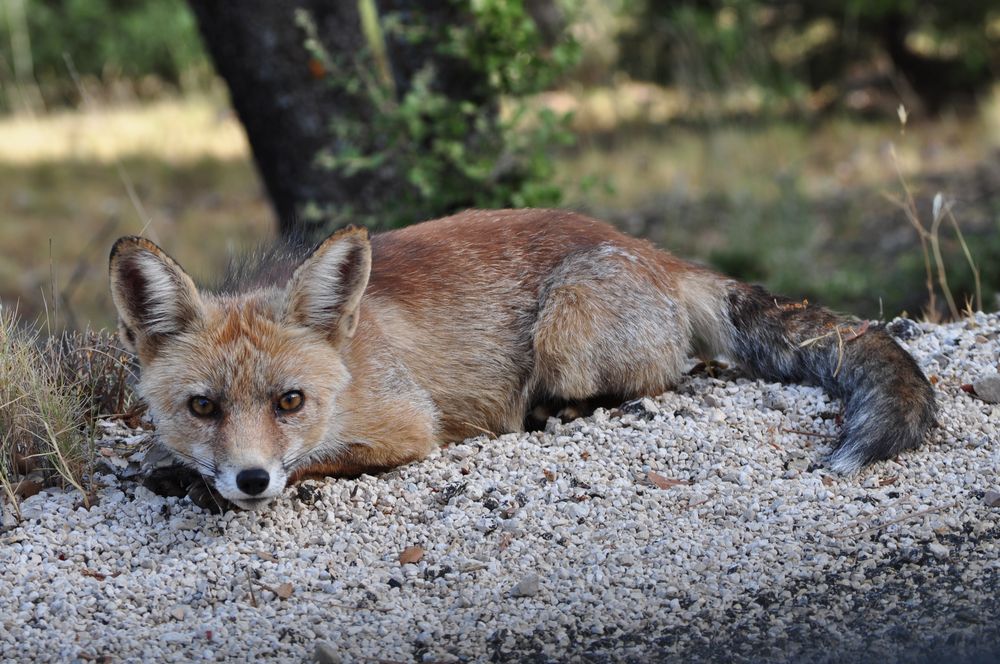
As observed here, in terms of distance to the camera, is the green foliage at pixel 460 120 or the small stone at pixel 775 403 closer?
the small stone at pixel 775 403

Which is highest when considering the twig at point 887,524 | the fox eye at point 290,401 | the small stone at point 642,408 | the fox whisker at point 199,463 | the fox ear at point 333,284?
the fox ear at point 333,284

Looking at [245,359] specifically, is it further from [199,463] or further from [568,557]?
[568,557]

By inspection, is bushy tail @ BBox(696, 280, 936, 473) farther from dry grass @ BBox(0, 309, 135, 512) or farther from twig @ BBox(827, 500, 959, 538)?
dry grass @ BBox(0, 309, 135, 512)

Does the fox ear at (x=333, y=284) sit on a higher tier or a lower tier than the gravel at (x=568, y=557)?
higher

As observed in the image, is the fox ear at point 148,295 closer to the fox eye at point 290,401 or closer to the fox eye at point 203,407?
the fox eye at point 203,407

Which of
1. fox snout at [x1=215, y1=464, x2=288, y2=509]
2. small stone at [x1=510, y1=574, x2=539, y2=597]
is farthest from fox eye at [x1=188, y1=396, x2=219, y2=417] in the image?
small stone at [x1=510, y1=574, x2=539, y2=597]

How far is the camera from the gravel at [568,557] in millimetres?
3805

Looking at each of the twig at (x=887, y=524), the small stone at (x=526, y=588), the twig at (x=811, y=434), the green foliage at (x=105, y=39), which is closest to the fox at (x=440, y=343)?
the twig at (x=811, y=434)

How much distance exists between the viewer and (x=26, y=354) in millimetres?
5168

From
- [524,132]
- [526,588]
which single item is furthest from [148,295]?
[524,132]

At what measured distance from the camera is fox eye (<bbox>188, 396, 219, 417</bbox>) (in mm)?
4539

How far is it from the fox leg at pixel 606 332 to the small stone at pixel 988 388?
4.65ft

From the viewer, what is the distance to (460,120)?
26.2ft

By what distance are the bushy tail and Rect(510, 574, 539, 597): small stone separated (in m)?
1.49
